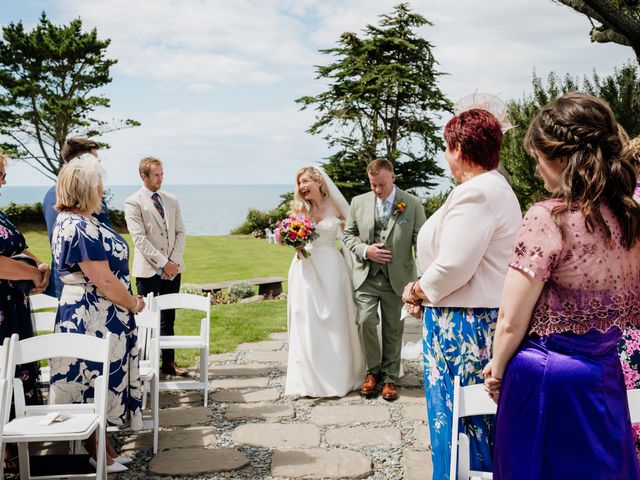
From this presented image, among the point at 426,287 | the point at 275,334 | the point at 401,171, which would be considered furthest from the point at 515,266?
the point at 401,171

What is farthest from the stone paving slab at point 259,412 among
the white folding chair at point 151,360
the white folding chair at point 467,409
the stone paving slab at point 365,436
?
the white folding chair at point 467,409

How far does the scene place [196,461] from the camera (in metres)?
4.55

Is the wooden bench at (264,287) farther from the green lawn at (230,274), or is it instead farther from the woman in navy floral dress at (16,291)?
the woman in navy floral dress at (16,291)

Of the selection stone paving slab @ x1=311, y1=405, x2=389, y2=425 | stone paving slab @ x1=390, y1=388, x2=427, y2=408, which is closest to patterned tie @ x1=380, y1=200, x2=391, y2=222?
stone paving slab @ x1=390, y1=388, x2=427, y2=408

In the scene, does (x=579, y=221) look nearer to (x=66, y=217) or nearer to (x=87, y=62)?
(x=66, y=217)

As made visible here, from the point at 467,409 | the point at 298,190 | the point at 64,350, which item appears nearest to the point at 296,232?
the point at 298,190

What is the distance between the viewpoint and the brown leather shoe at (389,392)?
5.98 meters

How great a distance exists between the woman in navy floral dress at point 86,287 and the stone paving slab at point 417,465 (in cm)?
205

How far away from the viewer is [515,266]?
2371mm

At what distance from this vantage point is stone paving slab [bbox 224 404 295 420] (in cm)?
556

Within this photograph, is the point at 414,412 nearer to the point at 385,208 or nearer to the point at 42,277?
the point at 385,208

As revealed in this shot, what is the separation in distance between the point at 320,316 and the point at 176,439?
1966 mm

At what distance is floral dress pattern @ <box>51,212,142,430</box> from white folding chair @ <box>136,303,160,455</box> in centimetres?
36

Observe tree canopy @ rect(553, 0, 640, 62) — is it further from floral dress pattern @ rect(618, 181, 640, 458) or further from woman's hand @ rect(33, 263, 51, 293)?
woman's hand @ rect(33, 263, 51, 293)
